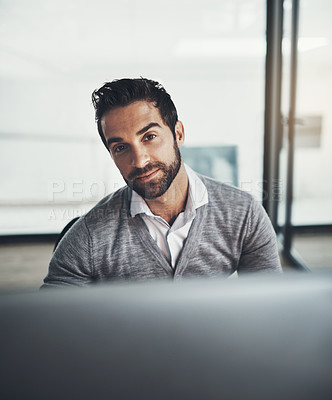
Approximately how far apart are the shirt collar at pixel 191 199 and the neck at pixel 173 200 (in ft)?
0.04

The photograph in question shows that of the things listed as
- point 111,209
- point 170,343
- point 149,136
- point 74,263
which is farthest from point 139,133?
point 170,343

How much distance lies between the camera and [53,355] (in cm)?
17

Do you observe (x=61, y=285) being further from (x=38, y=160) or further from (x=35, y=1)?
(x=35, y=1)

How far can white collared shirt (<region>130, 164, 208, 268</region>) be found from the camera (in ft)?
2.19

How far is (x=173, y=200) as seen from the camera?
2.32ft

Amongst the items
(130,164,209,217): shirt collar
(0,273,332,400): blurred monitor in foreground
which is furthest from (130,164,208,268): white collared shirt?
(0,273,332,400): blurred monitor in foreground

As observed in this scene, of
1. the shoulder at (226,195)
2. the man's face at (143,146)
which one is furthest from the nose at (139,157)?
the shoulder at (226,195)

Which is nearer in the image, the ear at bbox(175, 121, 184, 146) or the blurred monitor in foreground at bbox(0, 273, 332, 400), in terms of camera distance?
the blurred monitor in foreground at bbox(0, 273, 332, 400)

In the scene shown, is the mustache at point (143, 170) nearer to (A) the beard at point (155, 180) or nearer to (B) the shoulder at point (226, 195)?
(A) the beard at point (155, 180)

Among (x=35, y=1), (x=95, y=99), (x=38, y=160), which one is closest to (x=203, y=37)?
(x=35, y=1)

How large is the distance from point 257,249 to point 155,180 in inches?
10.0

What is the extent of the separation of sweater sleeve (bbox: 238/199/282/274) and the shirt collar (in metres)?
0.10

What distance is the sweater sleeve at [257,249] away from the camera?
700 millimetres

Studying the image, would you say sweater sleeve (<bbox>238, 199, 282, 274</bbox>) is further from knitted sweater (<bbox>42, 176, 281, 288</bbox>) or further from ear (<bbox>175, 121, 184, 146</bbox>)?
ear (<bbox>175, 121, 184, 146</bbox>)
